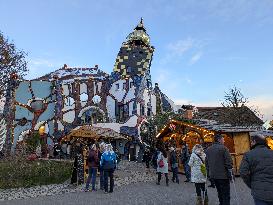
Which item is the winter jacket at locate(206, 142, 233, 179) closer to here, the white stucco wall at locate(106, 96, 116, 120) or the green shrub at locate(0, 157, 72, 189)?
the green shrub at locate(0, 157, 72, 189)

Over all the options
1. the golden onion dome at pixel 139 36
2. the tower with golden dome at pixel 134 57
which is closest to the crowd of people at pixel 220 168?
the tower with golden dome at pixel 134 57

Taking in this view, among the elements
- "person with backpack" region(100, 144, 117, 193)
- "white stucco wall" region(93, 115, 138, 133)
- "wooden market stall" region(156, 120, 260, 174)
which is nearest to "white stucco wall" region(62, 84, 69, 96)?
"white stucco wall" region(93, 115, 138, 133)

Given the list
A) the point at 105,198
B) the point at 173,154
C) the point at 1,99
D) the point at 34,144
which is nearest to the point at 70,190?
the point at 105,198

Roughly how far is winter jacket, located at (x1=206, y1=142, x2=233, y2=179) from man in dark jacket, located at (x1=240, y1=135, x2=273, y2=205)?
272 centimetres

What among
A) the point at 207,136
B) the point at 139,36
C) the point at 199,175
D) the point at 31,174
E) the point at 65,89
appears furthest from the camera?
the point at 139,36

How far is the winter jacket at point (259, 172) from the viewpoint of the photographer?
463 centimetres

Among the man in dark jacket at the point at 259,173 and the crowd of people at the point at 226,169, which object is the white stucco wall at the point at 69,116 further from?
the man in dark jacket at the point at 259,173

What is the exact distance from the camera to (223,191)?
761cm

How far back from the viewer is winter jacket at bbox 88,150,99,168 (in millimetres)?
13477

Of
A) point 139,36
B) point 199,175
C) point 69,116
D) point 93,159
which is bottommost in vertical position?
point 199,175

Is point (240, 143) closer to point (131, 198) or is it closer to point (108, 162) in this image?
point (108, 162)

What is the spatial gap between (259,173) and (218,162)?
299 cm

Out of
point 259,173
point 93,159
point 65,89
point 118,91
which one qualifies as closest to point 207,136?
point 93,159

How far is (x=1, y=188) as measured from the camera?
49.2 ft
